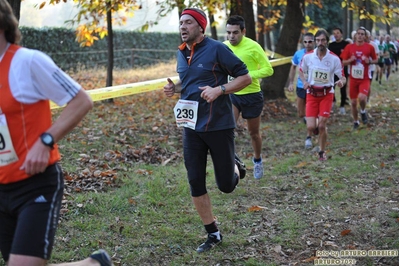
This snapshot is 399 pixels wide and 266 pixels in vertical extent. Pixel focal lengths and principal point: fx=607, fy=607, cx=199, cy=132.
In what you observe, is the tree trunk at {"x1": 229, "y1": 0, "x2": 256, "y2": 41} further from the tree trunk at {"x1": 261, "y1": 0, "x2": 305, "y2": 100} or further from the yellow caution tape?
the yellow caution tape

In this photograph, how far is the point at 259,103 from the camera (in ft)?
28.6

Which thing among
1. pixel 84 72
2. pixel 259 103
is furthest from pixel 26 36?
pixel 259 103

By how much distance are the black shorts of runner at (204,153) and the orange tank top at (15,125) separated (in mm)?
2376

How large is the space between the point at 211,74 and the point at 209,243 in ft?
5.41

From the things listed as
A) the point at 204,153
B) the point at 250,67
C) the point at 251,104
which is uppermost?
the point at 204,153

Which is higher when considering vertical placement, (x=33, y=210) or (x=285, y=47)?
(x=33, y=210)

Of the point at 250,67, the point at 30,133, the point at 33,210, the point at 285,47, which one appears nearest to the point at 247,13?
the point at 285,47

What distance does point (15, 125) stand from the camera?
3.38 meters

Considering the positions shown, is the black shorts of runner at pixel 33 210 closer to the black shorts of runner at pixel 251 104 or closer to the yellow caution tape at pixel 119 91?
the black shorts of runner at pixel 251 104

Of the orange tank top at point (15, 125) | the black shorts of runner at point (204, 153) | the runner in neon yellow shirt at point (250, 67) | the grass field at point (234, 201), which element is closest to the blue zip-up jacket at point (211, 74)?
the black shorts of runner at point (204, 153)

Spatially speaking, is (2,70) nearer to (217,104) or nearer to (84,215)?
(217,104)

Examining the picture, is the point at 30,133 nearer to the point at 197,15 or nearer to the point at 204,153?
the point at 204,153

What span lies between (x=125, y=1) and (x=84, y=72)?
400 inches

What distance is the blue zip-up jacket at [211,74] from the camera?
5.59 meters
